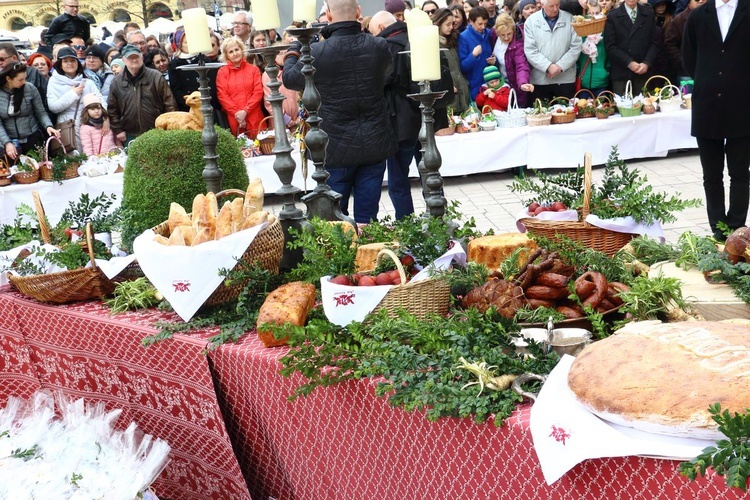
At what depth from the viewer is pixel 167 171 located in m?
3.81

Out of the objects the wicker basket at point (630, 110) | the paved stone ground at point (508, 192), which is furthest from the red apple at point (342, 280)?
the wicker basket at point (630, 110)

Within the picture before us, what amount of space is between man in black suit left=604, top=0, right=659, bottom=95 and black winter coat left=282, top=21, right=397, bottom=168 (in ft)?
14.7

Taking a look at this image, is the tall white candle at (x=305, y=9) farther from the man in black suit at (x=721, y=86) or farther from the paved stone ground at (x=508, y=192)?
the paved stone ground at (x=508, y=192)

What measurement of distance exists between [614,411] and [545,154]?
662 cm

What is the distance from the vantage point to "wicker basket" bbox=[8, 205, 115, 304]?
304 cm

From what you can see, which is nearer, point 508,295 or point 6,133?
point 508,295

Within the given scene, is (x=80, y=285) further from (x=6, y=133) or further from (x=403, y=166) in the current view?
(x=6, y=133)

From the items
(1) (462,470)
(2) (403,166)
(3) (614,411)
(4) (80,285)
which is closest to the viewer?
(3) (614,411)

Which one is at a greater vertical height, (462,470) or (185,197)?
(185,197)

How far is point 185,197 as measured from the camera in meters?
3.82

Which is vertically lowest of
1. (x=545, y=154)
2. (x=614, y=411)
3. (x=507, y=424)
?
(x=545, y=154)

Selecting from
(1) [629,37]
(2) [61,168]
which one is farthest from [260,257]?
(1) [629,37]

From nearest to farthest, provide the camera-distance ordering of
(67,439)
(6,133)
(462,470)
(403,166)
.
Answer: (462,470) < (67,439) < (403,166) < (6,133)

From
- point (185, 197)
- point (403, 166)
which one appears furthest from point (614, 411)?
point (403, 166)
